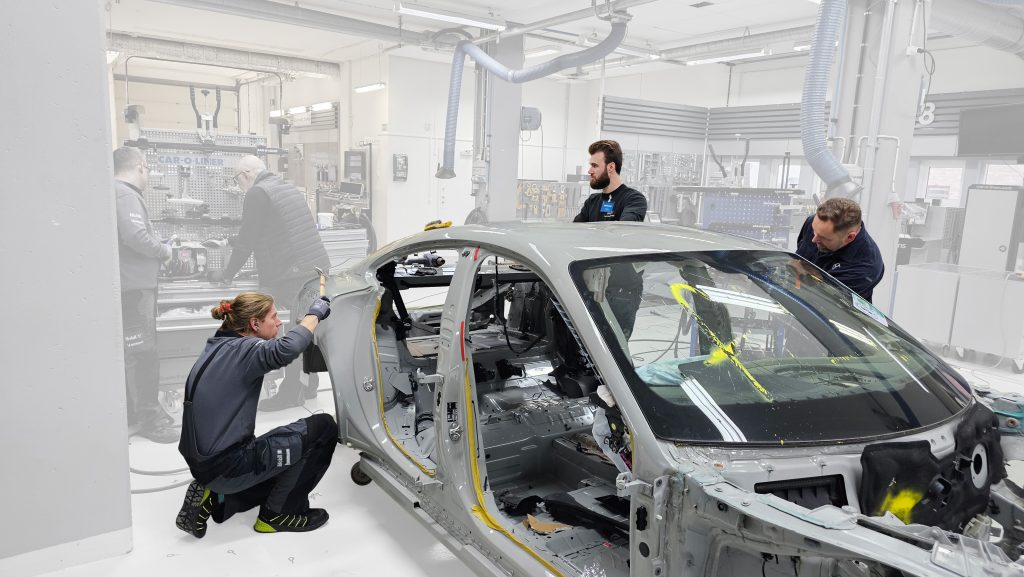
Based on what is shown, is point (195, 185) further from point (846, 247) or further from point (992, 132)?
point (992, 132)

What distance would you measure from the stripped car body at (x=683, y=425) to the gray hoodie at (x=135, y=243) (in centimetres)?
154

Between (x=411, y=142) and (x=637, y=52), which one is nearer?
(x=637, y=52)

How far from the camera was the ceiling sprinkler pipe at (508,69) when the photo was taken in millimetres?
6609

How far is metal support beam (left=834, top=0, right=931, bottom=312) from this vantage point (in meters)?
4.85

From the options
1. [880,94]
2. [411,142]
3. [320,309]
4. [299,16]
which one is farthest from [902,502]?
[411,142]

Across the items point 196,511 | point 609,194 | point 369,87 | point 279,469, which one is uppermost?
point 369,87

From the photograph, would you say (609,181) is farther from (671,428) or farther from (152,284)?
(152,284)

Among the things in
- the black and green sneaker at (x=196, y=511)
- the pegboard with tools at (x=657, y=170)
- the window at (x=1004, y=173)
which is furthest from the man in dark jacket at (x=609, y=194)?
the window at (x=1004, y=173)

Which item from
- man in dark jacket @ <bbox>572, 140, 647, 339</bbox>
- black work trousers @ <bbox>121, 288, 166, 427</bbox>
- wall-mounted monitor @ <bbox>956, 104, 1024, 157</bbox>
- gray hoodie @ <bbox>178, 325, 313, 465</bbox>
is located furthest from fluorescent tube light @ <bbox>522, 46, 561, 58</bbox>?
gray hoodie @ <bbox>178, 325, 313, 465</bbox>

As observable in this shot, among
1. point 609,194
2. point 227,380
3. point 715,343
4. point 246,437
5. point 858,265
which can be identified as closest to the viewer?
point 715,343

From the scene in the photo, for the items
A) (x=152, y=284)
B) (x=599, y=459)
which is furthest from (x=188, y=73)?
(x=599, y=459)

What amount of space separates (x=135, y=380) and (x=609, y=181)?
3.27m

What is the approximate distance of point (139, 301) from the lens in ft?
13.8

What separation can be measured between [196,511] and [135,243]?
6.30 feet
